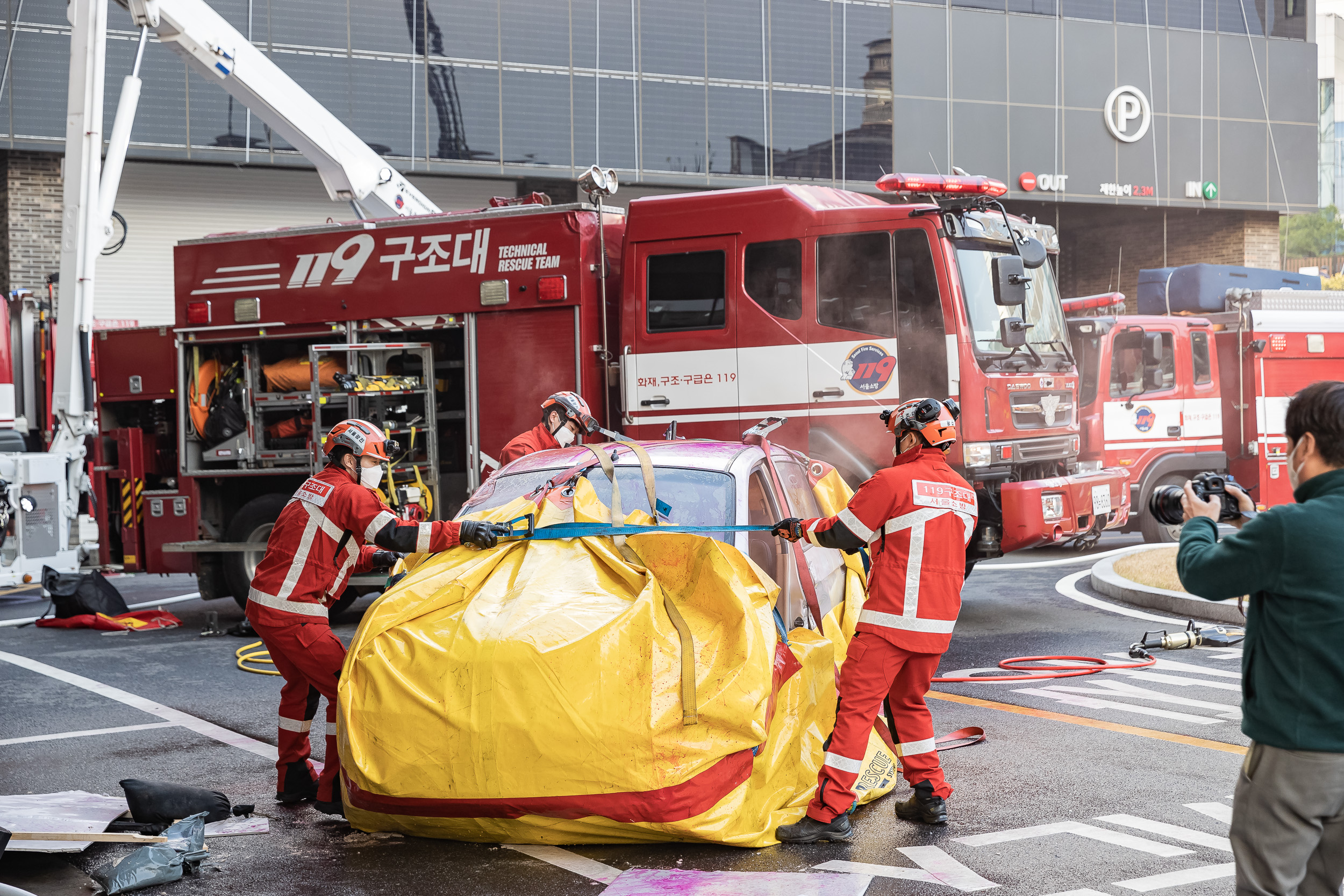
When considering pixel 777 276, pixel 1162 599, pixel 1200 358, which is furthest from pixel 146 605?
pixel 1200 358

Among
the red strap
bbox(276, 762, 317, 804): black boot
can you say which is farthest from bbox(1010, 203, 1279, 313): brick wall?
bbox(276, 762, 317, 804): black boot

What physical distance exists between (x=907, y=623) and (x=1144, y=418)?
35.0 ft

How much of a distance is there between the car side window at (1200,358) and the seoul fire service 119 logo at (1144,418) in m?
0.76

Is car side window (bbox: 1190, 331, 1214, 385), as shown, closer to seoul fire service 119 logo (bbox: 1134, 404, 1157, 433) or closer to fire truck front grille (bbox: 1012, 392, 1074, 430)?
seoul fire service 119 logo (bbox: 1134, 404, 1157, 433)

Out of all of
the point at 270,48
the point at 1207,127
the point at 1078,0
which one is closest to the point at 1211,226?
the point at 1207,127

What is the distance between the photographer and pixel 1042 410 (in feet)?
31.7

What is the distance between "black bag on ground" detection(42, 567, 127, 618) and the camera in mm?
11297

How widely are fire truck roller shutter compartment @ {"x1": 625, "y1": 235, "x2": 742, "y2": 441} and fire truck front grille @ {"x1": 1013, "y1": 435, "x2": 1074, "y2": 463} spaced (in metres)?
1.87

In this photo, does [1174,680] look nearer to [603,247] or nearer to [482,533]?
[482,533]

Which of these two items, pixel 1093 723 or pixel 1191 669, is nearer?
pixel 1093 723

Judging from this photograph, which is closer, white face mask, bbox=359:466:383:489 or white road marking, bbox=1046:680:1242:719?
white face mask, bbox=359:466:383:489

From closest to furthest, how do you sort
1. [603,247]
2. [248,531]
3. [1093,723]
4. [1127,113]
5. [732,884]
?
[732,884] → [1093,723] → [603,247] → [248,531] → [1127,113]

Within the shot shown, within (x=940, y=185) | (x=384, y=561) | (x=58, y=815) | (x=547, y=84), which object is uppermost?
(x=547, y=84)

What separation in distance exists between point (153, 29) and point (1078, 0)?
19551 millimetres
